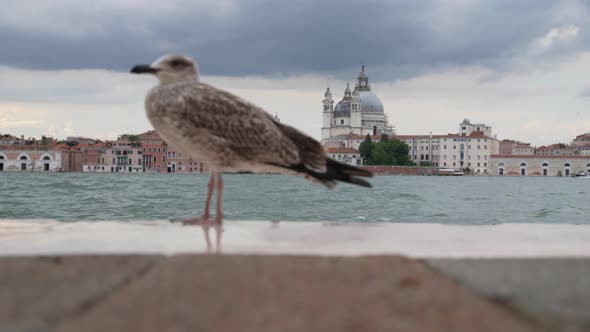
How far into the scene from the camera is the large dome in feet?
303

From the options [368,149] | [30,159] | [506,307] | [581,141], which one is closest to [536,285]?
[506,307]

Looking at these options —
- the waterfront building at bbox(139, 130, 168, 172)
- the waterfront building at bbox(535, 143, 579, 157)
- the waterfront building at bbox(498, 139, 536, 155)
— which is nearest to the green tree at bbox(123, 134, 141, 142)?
the waterfront building at bbox(139, 130, 168, 172)

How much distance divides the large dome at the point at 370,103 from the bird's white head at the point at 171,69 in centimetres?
A: 9074

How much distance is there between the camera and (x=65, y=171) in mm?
76438

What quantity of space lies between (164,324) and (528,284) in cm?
61

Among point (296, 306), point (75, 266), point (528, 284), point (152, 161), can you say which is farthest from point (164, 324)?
point (152, 161)

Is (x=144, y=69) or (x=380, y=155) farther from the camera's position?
(x=380, y=155)

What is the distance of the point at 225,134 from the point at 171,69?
12.1 inches

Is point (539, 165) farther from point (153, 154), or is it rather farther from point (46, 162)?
point (46, 162)

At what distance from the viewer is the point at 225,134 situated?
2000mm

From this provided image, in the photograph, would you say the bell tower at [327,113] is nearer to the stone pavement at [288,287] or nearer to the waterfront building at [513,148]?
the waterfront building at [513,148]

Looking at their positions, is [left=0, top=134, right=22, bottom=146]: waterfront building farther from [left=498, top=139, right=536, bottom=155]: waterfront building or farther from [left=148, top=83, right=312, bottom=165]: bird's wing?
[left=148, top=83, right=312, bottom=165]: bird's wing

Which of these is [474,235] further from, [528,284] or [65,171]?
[65,171]

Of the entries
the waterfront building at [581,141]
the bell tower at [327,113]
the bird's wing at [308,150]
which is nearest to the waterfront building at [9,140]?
the bell tower at [327,113]
